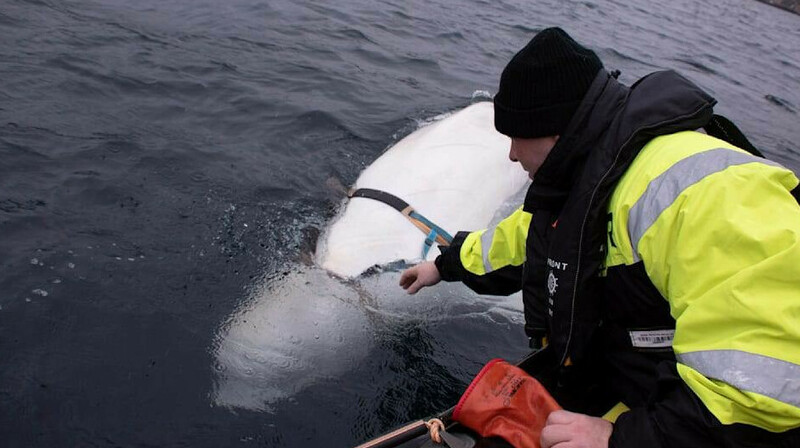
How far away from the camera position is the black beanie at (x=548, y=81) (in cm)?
222

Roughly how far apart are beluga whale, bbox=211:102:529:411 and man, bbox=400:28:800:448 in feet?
5.22

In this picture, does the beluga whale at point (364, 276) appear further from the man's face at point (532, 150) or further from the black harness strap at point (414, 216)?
the man's face at point (532, 150)

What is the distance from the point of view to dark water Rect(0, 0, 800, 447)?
10.9ft

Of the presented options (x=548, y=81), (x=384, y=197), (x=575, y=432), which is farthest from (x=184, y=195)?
(x=575, y=432)

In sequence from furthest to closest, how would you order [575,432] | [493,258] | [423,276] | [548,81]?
[423,276], [493,258], [548,81], [575,432]

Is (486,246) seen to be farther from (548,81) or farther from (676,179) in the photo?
(676,179)

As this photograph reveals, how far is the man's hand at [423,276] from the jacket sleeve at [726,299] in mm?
1599

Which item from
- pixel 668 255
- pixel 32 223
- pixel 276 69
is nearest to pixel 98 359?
pixel 32 223

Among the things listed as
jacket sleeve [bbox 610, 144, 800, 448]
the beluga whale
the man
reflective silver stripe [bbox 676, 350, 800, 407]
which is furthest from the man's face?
the beluga whale

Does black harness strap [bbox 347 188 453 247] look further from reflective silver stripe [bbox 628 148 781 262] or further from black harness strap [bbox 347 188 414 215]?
reflective silver stripe [bbox 628 148 781 262]

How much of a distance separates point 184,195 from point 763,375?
4305 millimetres

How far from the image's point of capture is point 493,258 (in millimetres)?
3111

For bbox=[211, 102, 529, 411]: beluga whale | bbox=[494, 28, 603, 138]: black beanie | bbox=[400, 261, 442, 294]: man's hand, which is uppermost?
bbox=[494, 28, 603, 138]: black beanie

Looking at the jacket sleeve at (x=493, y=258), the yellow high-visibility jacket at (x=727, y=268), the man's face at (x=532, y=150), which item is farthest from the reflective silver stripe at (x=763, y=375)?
the jacket sleeve at (x=493, y=258)
